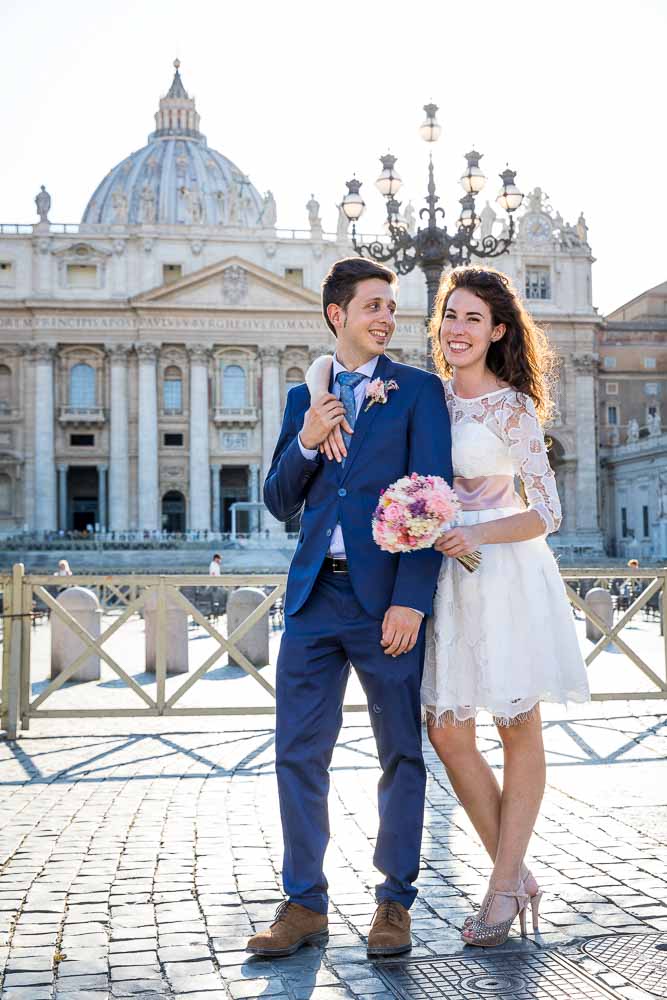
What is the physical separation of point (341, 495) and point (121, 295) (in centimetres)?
5050

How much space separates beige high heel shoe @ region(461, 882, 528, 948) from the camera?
3543 millimetres

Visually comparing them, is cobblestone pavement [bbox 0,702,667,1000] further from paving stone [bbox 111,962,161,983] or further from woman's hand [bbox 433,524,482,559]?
woman's hand [bbox 433,524,482,559]

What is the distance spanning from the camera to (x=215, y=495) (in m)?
52.8

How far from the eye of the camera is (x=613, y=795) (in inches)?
233

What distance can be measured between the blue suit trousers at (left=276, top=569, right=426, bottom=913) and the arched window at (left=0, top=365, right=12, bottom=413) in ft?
169

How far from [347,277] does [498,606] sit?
1342 millimetres

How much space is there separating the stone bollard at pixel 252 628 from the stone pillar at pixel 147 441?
127 feet

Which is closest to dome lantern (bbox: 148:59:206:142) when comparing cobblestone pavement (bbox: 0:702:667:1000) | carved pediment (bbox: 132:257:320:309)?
carved pediment (bbox: 132:257:320:309)

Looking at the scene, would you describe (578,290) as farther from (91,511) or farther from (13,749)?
(13,749)

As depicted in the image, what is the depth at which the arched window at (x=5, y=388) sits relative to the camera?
2056 inches

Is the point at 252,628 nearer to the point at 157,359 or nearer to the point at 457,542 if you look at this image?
the point at 457,542

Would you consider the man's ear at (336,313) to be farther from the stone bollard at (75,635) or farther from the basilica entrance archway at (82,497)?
the basilica entrance archway at (82,497)

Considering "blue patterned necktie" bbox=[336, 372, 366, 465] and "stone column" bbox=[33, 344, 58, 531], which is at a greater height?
"stone column" bbox=[33, 344, 58, 531]

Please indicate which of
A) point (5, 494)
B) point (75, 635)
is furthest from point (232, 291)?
point (75, 635)
